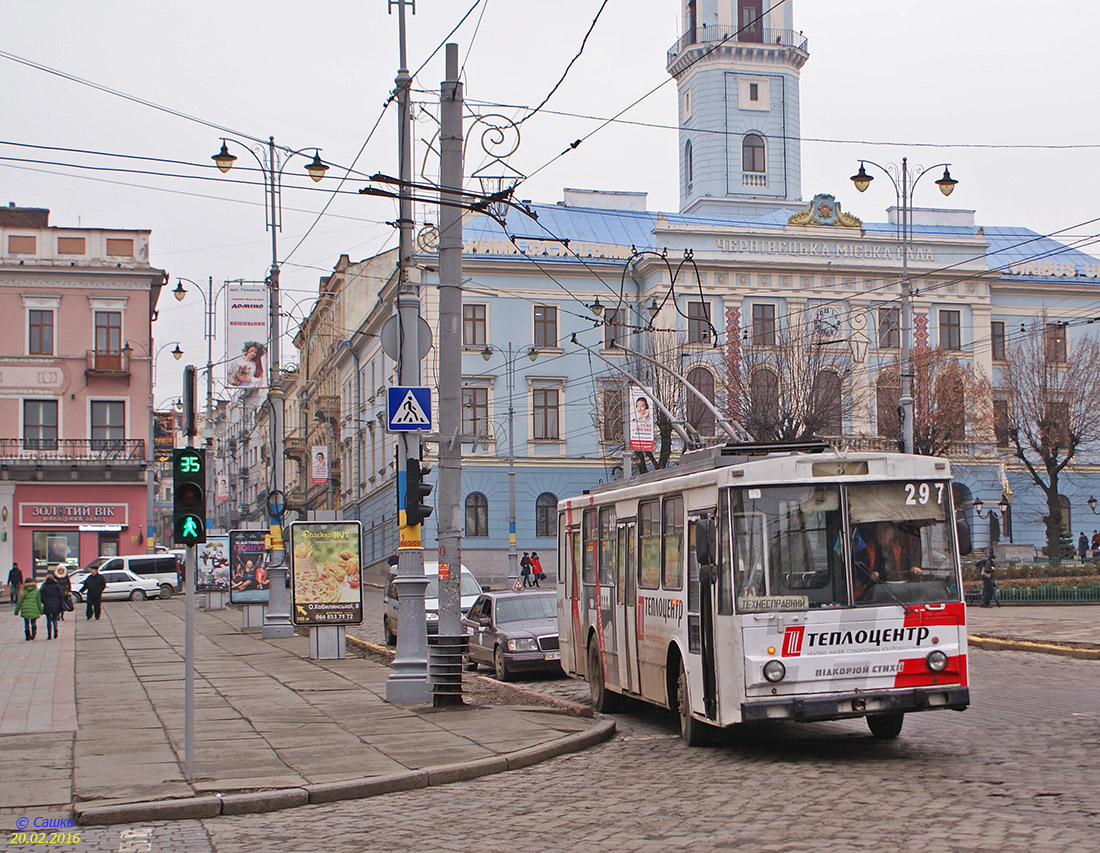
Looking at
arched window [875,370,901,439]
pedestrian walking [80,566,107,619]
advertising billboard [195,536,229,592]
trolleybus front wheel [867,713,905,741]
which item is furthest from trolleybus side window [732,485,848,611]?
arched window [875,370,901,439]

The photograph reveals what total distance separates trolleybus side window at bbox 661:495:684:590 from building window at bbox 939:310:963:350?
52.8m

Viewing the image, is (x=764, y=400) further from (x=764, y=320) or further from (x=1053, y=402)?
(x=764, y=320)

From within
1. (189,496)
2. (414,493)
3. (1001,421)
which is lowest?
(189,496)

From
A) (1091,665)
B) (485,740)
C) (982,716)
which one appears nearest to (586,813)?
(485,740)

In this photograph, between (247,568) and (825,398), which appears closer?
(247,568)

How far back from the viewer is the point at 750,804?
9.86 metres

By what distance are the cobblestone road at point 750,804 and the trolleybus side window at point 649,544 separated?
1719 mm

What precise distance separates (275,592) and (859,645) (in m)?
21.0

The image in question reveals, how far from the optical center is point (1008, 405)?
5128cm

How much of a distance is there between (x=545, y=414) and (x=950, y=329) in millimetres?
19468

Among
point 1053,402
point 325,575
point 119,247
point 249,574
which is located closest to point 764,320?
point 1053,402

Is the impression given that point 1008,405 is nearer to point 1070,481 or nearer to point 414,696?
point 1070,481

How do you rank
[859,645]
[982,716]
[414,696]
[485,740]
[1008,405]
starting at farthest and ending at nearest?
1. [1008,405]
2. [414,696]
3. [982,716]
4. [485,740]
5. [859,645]

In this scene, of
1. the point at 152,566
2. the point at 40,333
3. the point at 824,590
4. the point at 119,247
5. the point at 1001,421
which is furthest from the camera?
the point at 119,247
